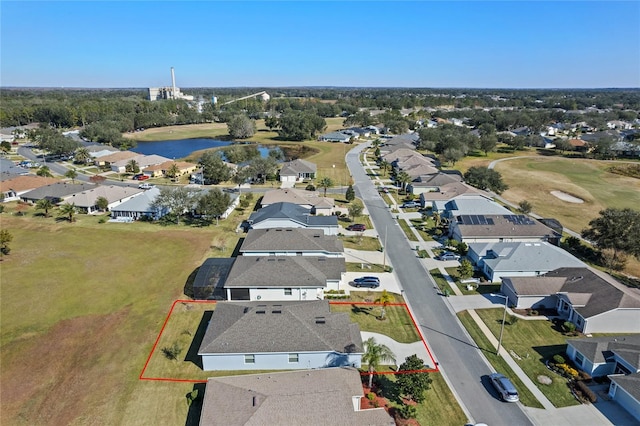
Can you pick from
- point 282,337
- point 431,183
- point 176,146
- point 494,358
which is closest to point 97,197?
point 282,337

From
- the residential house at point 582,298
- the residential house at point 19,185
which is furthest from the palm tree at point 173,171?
the residential house at point 582,298

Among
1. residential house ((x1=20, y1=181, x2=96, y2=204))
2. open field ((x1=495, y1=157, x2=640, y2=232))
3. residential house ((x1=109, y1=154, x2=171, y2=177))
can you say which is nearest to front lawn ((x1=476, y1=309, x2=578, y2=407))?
open field ((x1=495, y1=157, x2=640, y2=232))

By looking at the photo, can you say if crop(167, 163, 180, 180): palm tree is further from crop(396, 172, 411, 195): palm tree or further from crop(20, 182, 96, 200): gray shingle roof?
crop(396, 172, 411, 195): palm tree

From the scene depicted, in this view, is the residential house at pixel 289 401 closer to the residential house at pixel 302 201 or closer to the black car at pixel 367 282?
the black car at pixel 367 282

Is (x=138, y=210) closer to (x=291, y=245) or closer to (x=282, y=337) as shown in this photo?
(x=291, y=245)

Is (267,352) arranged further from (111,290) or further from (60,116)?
(60,116)
